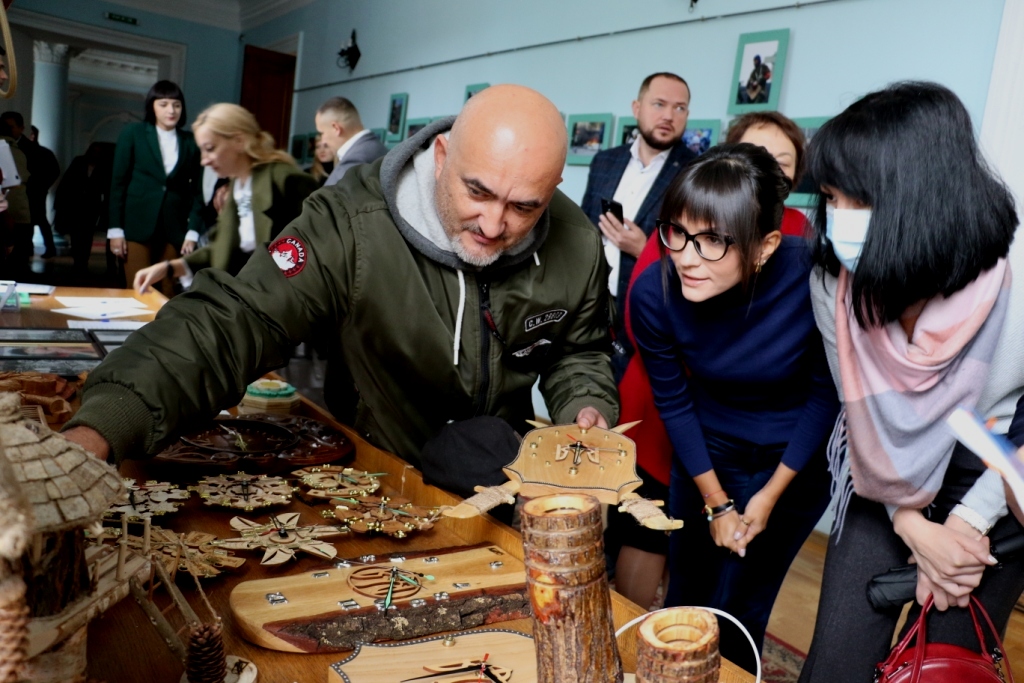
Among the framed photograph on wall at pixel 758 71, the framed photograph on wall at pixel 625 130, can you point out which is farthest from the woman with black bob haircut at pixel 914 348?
the framed photograph on wall at pixel 625 130

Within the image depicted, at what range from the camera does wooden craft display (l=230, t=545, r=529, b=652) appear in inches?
42.0

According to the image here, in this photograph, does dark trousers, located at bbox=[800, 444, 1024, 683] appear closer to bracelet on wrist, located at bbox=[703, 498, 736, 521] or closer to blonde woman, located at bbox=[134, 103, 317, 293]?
bracelet on wrist, located at bbox=[703, 498, 736, 521]

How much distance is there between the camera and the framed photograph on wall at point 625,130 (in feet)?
15.6

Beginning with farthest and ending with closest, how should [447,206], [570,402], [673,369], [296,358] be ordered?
1. [296,358]
2. [673,369]
3. [570,402]
4. [447,206]

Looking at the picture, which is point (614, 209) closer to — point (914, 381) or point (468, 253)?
point (468, 253)

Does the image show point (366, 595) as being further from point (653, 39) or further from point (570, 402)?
point (653, 39)

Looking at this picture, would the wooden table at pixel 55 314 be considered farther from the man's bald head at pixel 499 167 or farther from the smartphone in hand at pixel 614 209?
the man's bald head at pixel 499 167

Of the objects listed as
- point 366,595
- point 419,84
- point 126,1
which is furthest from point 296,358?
point 126,1

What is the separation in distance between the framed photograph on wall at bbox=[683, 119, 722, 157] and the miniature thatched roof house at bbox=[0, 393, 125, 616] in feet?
12.5

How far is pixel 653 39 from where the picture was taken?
4.68 metres

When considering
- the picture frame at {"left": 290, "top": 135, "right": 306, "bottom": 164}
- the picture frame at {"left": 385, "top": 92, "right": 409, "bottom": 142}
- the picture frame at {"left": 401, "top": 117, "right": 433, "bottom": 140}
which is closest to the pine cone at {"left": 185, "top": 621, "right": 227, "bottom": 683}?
the picture frame at {"left": 401, "top": 117, "right": 433, "bottom": 140}

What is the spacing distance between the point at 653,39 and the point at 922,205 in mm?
3566

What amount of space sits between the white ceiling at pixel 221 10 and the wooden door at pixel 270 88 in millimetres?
598

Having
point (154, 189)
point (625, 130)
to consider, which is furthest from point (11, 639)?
point (154, 189)
